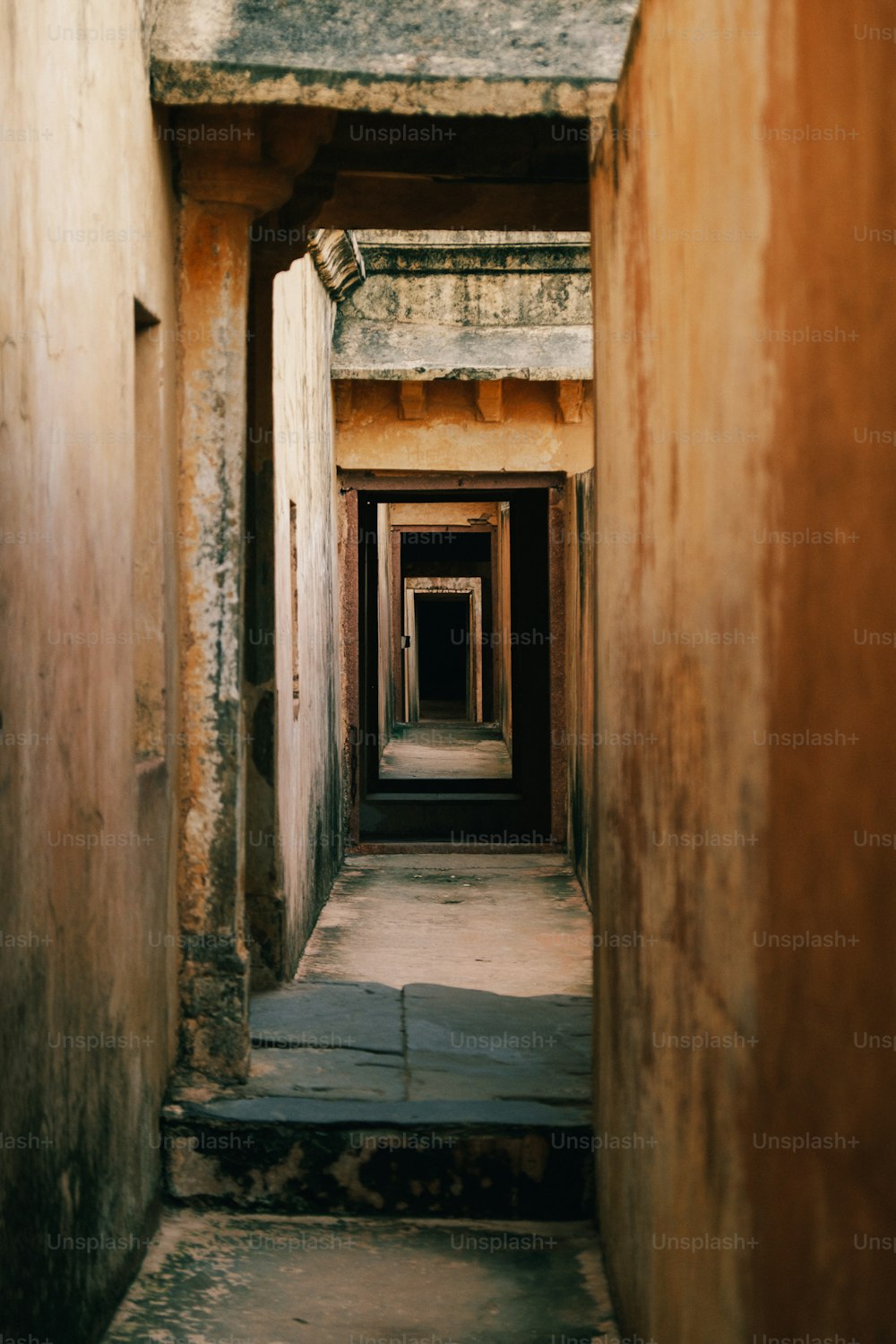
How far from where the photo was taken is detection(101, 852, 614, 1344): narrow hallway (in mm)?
4266

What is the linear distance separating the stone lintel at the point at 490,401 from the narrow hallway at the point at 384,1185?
570 cm

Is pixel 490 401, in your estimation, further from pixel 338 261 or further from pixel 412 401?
pixel 338 261

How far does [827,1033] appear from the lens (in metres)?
2.31

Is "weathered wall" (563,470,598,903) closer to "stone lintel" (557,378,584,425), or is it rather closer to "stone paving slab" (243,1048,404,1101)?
"stone lintel" (557,378,584,425)

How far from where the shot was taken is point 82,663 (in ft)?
12.5

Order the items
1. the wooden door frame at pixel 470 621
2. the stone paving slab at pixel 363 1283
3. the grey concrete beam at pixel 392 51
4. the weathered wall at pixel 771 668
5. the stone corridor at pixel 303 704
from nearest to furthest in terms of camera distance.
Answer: the weathered wall at pixel 771 668, the stone corridor at pixel 303 704, the stone paving slab at pixel 363 1283, the grey concrete beam at pixel 392 51, the wooden door frame at pixel 470 621

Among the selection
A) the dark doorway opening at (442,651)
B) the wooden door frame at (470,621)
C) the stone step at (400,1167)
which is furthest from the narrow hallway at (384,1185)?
the dark doorway opening at (442,651)

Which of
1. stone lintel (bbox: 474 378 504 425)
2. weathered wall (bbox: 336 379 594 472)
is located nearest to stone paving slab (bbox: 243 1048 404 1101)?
weathered wall (bbox: 336 379 594 472)

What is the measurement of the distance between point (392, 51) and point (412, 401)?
6305 millimetres

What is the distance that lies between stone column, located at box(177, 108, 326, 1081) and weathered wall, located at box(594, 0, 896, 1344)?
7.07ft

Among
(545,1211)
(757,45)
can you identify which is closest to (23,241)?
(757,45)

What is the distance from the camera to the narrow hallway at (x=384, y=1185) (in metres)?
4.27

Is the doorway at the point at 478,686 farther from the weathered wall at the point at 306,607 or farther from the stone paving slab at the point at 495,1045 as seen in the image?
the stone paving slab at the point at 495,1045

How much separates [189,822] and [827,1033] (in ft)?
11.1
